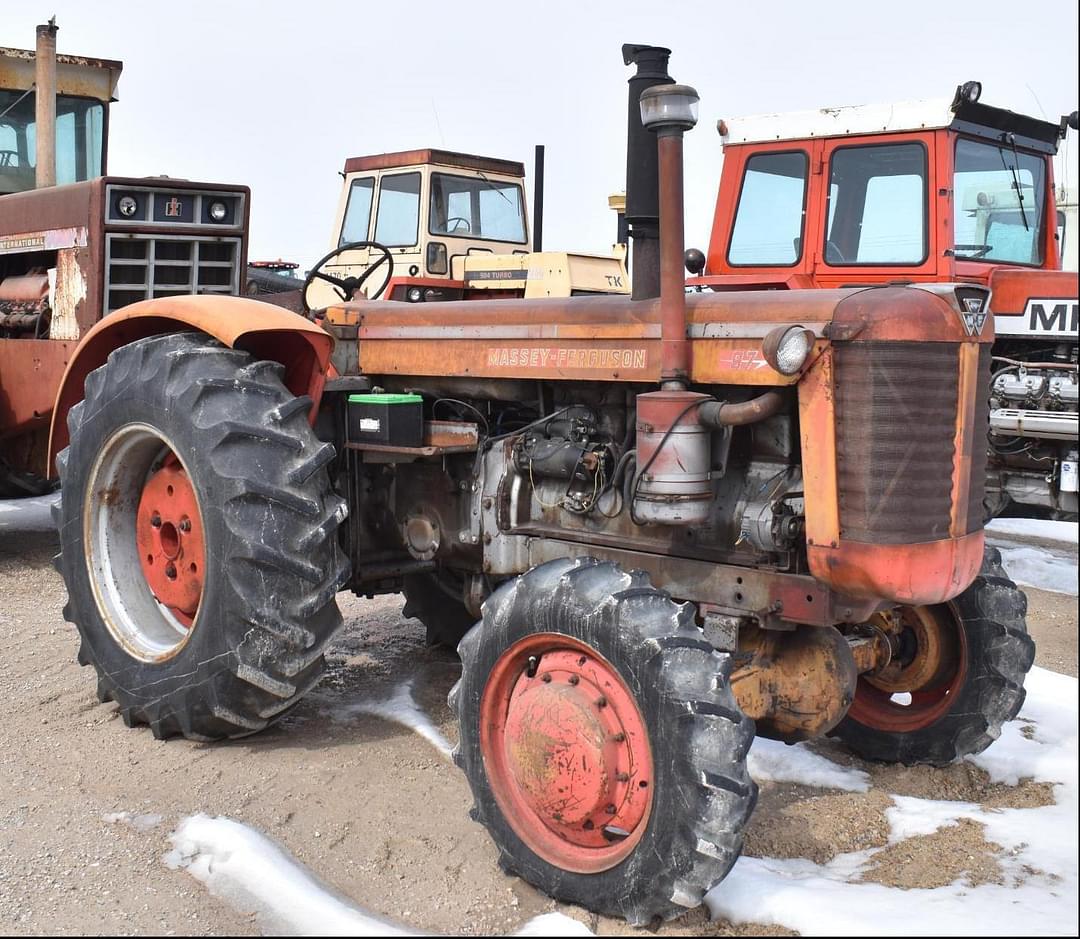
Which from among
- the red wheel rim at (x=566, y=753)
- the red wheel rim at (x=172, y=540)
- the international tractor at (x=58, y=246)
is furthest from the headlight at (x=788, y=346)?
the international tractor at (x=58, y=246)

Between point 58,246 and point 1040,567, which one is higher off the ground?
point 58,246

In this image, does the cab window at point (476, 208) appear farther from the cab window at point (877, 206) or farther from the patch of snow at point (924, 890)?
the patch of snow at point (924, 890)

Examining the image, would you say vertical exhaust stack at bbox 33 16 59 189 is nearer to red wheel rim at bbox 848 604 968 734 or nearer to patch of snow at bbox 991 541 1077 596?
red wheel rim at bbox 848 604 968 734

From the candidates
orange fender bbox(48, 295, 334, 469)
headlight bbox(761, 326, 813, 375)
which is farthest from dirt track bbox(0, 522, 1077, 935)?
headlight bbox(761, 326, 813, 375)

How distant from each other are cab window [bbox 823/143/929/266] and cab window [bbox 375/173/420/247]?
5611mm

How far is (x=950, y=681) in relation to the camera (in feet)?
14.0

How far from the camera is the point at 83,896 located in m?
3.18

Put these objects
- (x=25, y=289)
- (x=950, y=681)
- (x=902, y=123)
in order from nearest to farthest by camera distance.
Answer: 1. (x=950, y=681)
2. (x=25, y=289)
3. (x=902, y=123)

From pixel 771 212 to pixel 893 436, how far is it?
502 centimetres

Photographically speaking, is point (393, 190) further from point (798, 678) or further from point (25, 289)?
point (798, 678)

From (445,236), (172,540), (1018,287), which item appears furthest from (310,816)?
(445,236)

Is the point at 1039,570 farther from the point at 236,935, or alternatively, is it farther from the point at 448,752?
the point at 236,935

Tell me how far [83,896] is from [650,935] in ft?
4.86

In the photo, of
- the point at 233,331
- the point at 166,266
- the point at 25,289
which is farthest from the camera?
the point at 25,289
